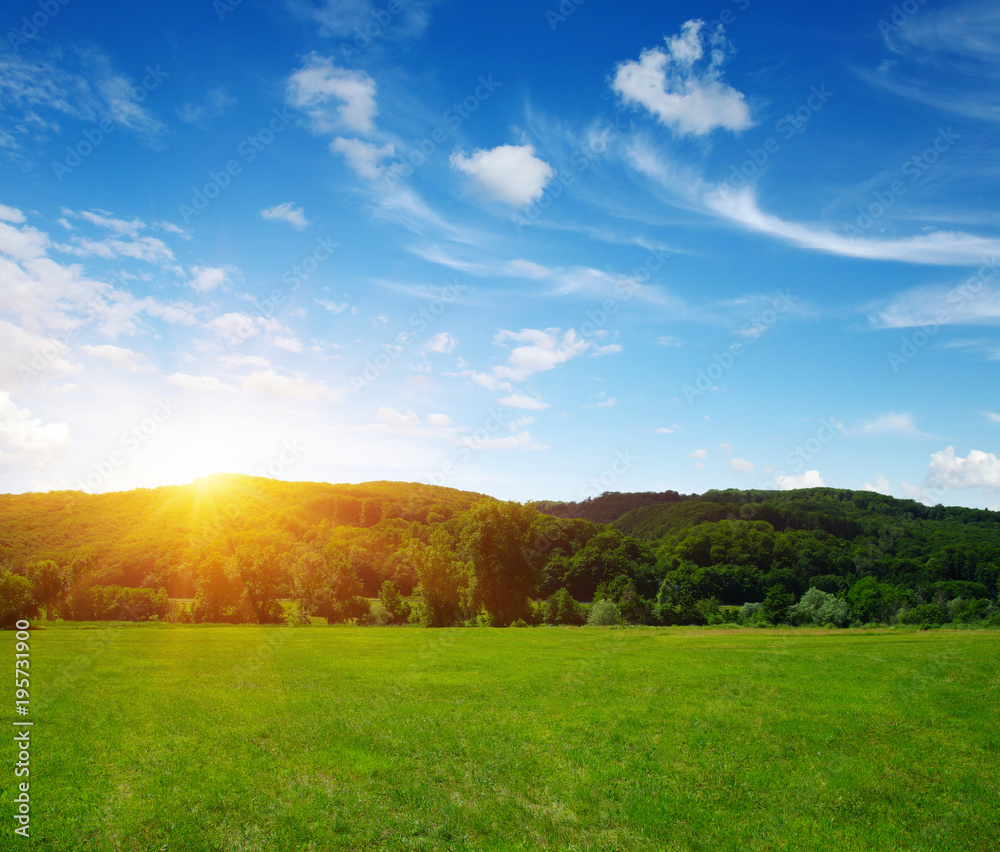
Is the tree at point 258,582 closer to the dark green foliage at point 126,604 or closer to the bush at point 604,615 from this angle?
the dark green foliage at point 126,604

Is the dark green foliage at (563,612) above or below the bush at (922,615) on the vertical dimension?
below

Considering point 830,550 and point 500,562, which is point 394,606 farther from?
point 830,550

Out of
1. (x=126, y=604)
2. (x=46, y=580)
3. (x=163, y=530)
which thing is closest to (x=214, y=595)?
(x=126, y=604)

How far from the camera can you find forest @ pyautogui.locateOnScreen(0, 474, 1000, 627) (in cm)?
7544

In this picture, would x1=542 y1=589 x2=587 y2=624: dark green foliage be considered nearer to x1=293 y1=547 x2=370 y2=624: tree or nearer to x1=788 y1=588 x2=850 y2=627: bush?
x1=293 y1=547 x2=370 y2=624: tree

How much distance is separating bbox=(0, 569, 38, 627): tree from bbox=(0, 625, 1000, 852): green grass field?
25.3 metres

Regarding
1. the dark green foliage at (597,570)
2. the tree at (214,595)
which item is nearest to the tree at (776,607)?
the dark green foliage at (597,570)

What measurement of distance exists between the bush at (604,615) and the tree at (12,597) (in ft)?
202

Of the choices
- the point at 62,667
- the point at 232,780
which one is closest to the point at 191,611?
the point at 62,667

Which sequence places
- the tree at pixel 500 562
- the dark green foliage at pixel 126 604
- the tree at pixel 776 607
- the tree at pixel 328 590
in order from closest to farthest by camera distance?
the tree at pixel 500 562 < the dark green foliage at pixel 126 604 < the tree at pixel 776 607 < the tree at pixel 328 590

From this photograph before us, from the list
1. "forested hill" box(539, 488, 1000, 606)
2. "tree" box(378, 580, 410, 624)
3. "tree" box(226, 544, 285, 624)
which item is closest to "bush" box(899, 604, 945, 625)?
"forested hill" box(539, 488, 1000, 606)

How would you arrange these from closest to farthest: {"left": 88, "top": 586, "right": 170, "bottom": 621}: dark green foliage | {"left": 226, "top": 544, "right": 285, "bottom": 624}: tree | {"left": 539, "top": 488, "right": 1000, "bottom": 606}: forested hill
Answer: {"left": 226, "top": 544, "right": 285, "bottom": 624}: tree < {"left": 88, "top": 586, "right": 170, "bottom": 621}: dark green foliage < {"left": 539, "top": 488, "right": 1000, "bottom": 606}: forested hill

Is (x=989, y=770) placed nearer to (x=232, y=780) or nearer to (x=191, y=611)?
(x=232, y=780)

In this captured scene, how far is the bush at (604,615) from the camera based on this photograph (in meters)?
73.5
